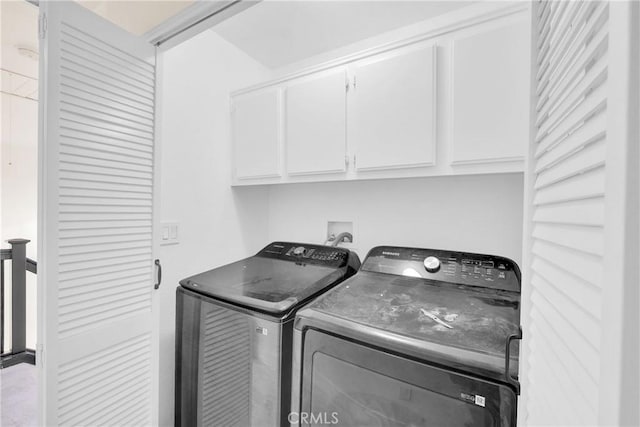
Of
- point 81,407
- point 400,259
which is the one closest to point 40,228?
point 81,407

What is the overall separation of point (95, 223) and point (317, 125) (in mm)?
1238

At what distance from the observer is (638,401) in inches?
10.5

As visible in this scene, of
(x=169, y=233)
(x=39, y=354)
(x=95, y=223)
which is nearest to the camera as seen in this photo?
(x=39, y=354)

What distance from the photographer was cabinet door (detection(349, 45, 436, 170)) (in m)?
1.45

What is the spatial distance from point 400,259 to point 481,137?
29.3 inches

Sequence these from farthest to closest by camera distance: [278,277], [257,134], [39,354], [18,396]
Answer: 1. [18,396]
2. [257,134]
3. [278,277]
4. [39,354]

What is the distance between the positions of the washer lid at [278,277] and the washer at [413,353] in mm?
135

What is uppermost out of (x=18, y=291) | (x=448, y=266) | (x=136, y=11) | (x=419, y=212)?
(x=136, y=11)

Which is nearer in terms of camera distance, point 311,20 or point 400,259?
point 400,259

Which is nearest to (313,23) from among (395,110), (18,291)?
(395,110)

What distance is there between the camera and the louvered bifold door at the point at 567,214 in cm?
35

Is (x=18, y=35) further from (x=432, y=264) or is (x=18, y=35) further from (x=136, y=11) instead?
(x=432, y=264)

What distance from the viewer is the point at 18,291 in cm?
246

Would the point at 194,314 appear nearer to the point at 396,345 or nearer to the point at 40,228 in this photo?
the point at 40,228
